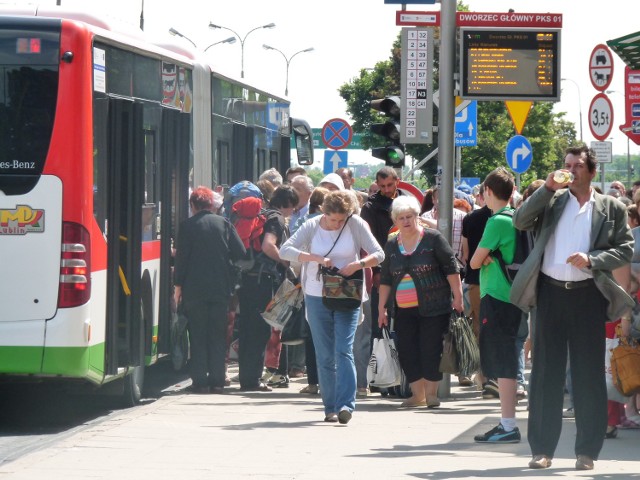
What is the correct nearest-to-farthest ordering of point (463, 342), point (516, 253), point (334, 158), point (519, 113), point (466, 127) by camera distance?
1. point (516, 253)
2. point (463, 342)
3. point (519, 113)
4. point (466, 127)
5. point (334, 158)

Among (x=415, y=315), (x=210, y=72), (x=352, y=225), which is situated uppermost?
(x=210, y=72)

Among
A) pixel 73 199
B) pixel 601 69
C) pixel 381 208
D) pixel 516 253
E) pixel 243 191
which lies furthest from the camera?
pixel 601 69

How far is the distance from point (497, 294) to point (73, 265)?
3071 millimetres

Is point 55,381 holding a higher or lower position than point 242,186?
lower

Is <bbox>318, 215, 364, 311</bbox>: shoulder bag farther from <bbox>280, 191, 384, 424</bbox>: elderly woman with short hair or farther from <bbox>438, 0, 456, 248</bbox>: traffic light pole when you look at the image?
<bbox>438, 0, 456, 248</bbox>: traffic light pole

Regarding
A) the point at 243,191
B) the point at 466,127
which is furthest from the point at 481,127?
the point at 243,191

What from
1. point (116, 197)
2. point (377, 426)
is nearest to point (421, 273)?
point (377, 426)

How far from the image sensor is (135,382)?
41.0 ft

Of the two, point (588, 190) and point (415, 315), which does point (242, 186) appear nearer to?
point (415, 315)

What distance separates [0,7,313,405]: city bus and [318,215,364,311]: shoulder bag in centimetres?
159

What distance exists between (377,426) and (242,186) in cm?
440

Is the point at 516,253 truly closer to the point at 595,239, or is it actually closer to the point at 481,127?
the point at 595,239

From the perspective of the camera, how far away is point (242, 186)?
1513 cm

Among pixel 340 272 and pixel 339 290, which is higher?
pixel 340 272
